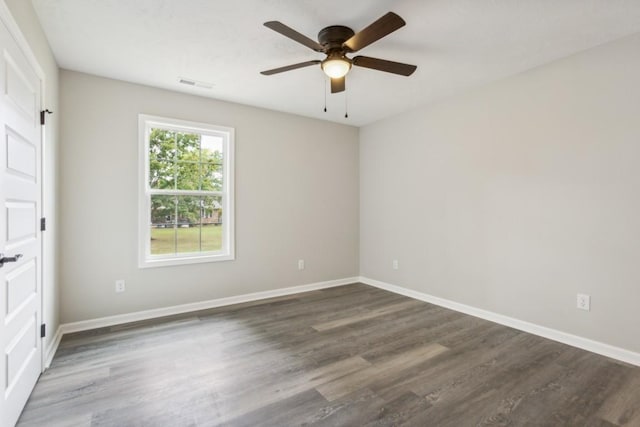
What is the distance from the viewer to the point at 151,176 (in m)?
3.54

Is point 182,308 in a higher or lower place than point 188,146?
lower

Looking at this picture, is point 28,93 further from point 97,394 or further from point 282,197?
point 282,197

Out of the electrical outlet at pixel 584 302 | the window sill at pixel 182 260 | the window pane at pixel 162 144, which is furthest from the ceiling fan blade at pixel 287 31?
the electrical outlet at pixel 584 302

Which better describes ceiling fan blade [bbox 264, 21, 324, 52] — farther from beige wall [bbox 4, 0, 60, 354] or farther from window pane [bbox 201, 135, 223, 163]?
window pane [bbox 201, 135, 223, 163]

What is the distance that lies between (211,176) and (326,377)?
2703 millimetres


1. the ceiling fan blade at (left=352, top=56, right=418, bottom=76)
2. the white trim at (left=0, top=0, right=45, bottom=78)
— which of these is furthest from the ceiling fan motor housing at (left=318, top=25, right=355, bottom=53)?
the white trim at (left=0, top=0, right=45, bottom=78)

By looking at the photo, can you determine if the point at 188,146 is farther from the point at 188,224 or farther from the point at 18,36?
the point at 18,36

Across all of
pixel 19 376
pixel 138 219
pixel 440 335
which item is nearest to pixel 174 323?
pixel 138 219

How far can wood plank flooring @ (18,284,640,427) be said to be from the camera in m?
1.83

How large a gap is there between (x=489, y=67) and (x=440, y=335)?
8.40 feet

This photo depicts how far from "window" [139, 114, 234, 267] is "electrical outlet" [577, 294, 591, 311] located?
3577mm

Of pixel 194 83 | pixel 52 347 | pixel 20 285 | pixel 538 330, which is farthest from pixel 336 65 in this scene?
pixel 52 347

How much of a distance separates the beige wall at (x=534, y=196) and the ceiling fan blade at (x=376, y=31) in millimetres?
1925

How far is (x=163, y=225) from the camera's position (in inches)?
143
